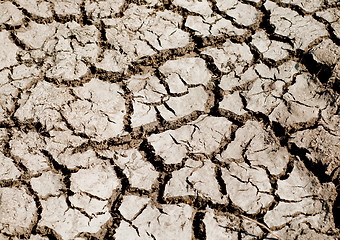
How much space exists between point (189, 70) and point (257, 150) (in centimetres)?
68

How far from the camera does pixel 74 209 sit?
186 centimetres

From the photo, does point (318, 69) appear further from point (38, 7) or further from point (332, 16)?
point (38, 7)

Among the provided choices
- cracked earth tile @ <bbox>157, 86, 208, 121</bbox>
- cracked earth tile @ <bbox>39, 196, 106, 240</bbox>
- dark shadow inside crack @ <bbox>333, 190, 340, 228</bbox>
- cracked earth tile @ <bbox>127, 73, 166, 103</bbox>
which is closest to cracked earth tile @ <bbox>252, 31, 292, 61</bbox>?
cracked earth tile @ <bbox>157, 86, 208, 121</bbox>

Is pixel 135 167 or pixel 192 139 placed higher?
pixel 192 139

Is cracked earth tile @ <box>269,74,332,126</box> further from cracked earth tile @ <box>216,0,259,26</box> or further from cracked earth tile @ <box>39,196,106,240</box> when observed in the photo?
cracked earth tile @ <box>39,196,106,240</box>

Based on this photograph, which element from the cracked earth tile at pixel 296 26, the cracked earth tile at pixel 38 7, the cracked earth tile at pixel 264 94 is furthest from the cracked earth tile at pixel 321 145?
the cracked earth tile at pixel 38 7

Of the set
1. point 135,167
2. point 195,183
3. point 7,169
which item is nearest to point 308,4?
point 195,183

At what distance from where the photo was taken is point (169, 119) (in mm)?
2188

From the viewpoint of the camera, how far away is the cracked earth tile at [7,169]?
1.91 meters

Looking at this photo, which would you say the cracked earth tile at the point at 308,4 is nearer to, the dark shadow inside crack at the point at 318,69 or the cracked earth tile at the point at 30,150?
the dark shadow inside crack at the point at 318,69

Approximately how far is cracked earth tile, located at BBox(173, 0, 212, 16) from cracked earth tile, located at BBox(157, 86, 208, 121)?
0.68 metres

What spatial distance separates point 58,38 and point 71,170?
0.97 metres

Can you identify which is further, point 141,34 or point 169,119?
point 141,34

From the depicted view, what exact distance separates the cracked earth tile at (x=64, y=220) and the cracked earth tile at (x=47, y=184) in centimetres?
4
